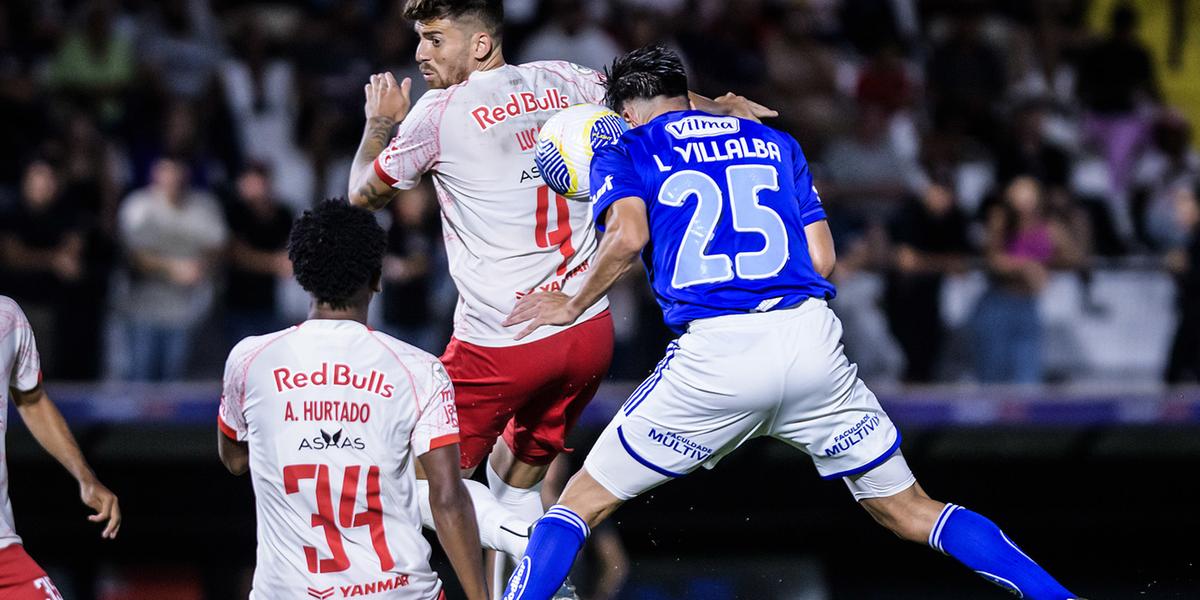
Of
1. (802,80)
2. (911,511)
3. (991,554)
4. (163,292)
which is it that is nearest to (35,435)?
(911,511)

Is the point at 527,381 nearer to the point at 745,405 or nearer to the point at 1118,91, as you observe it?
the point at 745,405

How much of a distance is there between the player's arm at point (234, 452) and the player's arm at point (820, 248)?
2.07m

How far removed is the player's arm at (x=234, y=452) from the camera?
452 centimetres

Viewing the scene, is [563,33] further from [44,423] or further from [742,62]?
[44,423]

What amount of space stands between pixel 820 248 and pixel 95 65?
27.1 ft

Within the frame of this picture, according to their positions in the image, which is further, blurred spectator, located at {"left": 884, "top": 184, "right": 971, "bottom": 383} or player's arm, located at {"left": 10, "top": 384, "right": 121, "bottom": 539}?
blurred spectator, located at {"left": 884, "top": 184, "right": 971, "bottom": 383}

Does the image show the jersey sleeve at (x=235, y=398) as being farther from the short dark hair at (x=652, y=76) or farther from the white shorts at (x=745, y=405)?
the short dark hair at (x=652, y=76)

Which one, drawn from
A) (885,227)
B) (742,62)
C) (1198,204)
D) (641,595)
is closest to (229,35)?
(742,62)

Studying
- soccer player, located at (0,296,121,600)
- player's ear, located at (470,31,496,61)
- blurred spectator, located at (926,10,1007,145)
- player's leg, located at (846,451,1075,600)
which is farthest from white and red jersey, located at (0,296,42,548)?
blurred spectator, located at (926,10,1007,145)

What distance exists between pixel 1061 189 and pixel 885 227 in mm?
2140

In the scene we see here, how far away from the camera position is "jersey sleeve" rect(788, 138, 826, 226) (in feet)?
17.6

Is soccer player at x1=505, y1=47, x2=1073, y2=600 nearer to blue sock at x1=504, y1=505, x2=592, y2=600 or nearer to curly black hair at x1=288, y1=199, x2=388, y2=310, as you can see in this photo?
blue sock at x1=504, y1=505, x2=592, y2=600

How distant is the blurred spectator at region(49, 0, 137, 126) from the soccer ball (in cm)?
730

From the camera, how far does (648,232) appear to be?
197 inches
